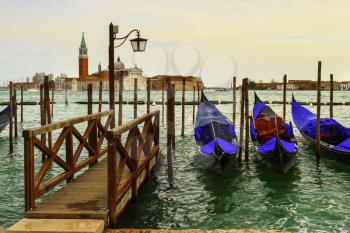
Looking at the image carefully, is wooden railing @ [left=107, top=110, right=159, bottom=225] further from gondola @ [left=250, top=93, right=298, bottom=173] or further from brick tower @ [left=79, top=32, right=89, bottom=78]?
brick tower @ [left=79, top=32, right=89, bottom=78]

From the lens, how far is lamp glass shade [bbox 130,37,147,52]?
31.5ft

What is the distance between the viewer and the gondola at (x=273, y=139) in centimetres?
1068

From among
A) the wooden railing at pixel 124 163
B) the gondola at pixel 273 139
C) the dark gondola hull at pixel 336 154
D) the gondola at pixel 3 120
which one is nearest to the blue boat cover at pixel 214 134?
the gondola at pixel 273 139

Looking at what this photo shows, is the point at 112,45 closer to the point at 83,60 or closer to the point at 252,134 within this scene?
the point at 252,134

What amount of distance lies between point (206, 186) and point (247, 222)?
2592 millimetres

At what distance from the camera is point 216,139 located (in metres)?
10.8

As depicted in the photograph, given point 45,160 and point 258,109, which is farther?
point 258,109

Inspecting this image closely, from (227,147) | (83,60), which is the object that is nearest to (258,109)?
(227,147)

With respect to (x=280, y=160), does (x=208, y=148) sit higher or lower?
higher

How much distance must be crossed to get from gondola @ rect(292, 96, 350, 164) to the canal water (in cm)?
35

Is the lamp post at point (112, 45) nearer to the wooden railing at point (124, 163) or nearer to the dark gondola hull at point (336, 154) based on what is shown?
the wooden railing at point (124, 163)

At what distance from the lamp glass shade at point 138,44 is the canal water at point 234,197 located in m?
3.24

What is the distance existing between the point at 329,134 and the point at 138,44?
7919 millimetres

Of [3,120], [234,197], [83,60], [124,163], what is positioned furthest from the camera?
[83,60]
